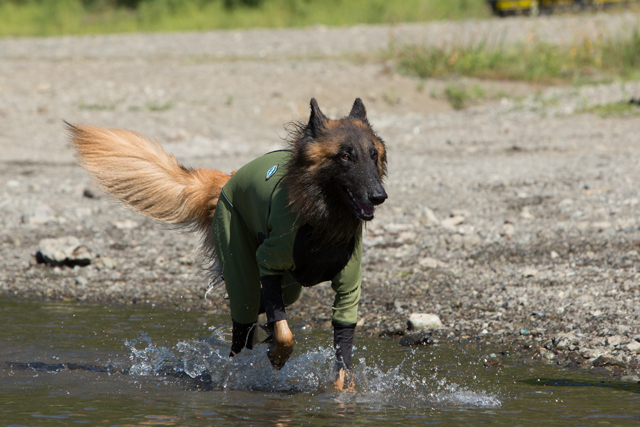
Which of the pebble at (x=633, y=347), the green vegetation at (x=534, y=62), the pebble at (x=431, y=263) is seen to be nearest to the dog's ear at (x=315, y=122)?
the pebble at (x=633, y=347)

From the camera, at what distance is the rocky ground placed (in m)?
5.70

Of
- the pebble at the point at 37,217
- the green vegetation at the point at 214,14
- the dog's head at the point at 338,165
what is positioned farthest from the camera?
the green vegetation at the point at 214,14

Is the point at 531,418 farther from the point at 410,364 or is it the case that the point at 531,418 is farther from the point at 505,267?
the point at 505,267

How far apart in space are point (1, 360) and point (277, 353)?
1.89m

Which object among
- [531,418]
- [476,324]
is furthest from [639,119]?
[531,418]

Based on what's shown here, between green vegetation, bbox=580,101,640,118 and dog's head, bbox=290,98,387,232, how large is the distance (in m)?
8.61

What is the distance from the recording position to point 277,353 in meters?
4.30

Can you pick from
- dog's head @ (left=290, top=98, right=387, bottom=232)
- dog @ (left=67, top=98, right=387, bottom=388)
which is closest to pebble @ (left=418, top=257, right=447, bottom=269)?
dog @ (left=67, top=98, right=387, bottom=388)

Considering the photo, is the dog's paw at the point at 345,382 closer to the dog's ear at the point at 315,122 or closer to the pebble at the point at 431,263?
the dog's ear at the point at 315,122

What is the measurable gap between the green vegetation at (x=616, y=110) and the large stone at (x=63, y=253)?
8.38 m

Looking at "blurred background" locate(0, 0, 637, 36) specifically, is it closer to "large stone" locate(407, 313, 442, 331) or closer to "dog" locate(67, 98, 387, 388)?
"large stone" locate(407, 313, 442, 331)

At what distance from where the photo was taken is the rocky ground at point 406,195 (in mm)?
5699

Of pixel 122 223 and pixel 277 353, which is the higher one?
pixel 122 223

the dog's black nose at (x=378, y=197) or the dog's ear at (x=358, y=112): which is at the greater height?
the dog's ear at (x=358, y=112)
